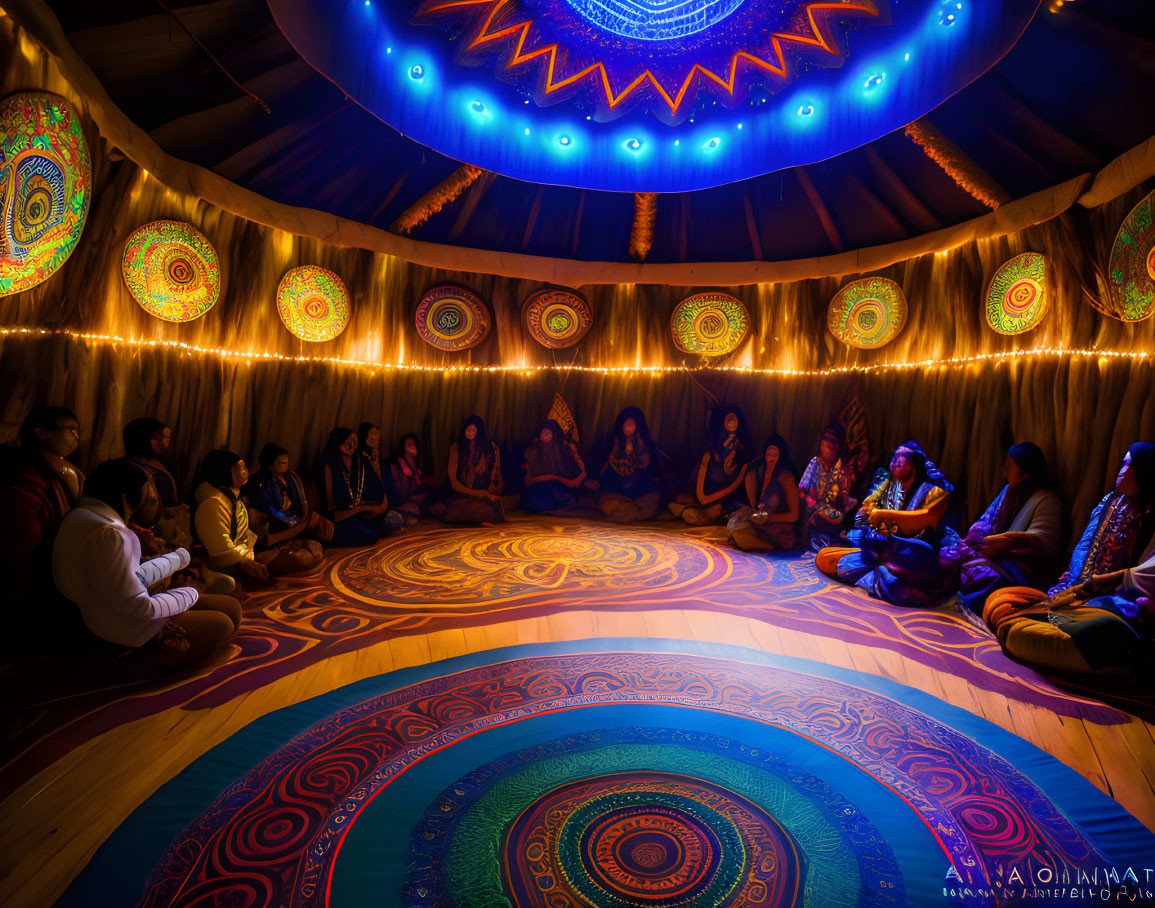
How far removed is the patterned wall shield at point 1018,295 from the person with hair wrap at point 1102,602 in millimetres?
1652

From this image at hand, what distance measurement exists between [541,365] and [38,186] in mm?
4726

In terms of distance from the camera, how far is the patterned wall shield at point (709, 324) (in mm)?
6785

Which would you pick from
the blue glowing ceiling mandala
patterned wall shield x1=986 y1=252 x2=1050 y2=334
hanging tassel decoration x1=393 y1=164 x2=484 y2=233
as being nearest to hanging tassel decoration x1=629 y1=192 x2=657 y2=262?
the blue glowing ceiling mandala

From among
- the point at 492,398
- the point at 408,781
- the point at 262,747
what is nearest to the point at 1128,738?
the point at 408,781

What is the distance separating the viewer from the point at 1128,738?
229 cm

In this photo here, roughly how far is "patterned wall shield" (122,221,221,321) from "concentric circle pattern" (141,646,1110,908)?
348 cm

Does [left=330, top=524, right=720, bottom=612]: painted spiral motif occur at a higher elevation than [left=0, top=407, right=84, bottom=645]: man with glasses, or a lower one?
lower

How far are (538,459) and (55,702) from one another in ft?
15.8

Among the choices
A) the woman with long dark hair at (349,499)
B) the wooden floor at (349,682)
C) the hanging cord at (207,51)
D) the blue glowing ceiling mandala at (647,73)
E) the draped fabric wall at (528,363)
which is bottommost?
the wooden floor at (349,682)

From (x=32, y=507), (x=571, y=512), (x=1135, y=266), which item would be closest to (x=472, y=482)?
(x=571, y=512)

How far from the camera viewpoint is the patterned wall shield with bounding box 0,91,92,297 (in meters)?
2.69

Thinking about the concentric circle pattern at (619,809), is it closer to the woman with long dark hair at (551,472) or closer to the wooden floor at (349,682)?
the wooden floor at (349,682)

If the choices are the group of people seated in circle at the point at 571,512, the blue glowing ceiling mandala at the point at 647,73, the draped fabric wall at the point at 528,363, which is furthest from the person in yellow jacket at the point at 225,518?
the blue glowing ceiling mandala at the point at 647,73

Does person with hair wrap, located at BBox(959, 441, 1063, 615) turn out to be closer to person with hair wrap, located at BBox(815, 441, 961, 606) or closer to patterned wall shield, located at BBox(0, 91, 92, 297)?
person with hair wrap, located at BBox(815, 441, 961, 606)
